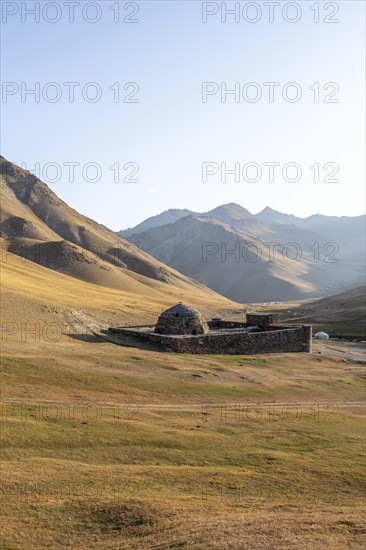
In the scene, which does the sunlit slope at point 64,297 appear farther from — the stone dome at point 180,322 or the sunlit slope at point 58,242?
the stone dome at point 180,322

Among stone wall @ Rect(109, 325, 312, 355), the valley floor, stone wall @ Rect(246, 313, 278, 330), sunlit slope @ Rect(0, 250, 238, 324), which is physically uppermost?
sunlit slope @ Rect(0, 250, 238, 324)

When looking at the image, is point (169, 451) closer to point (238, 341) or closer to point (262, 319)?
point (238, 341)

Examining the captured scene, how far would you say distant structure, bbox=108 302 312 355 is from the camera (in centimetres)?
5028

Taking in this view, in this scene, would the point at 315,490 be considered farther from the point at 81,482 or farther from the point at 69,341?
the point at 69,341

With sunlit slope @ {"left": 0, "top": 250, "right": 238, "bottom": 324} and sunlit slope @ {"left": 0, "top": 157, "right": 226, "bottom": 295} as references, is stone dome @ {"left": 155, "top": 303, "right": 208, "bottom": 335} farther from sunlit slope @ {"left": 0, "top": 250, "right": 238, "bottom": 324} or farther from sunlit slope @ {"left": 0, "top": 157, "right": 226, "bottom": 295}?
sunlit slope @ {"left": 0, "top": 157, "right": 226, "bottom": 295}

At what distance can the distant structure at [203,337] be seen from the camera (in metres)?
50.3

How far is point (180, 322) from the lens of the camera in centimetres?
5350

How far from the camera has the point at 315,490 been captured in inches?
856

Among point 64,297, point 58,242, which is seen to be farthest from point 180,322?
point 58,242

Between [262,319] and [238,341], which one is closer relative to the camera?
[238,341]

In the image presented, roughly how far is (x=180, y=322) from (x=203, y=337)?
11.1 ft

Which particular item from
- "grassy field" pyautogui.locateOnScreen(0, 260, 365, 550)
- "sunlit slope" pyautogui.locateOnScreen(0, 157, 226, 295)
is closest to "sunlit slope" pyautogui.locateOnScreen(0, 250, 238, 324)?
"grassy field" pyautogui.locateOnScreen(0, 260, 365, 550)

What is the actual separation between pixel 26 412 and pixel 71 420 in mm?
2351

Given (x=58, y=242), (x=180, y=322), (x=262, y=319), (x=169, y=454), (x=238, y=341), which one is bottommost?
(x=169, y=454)
